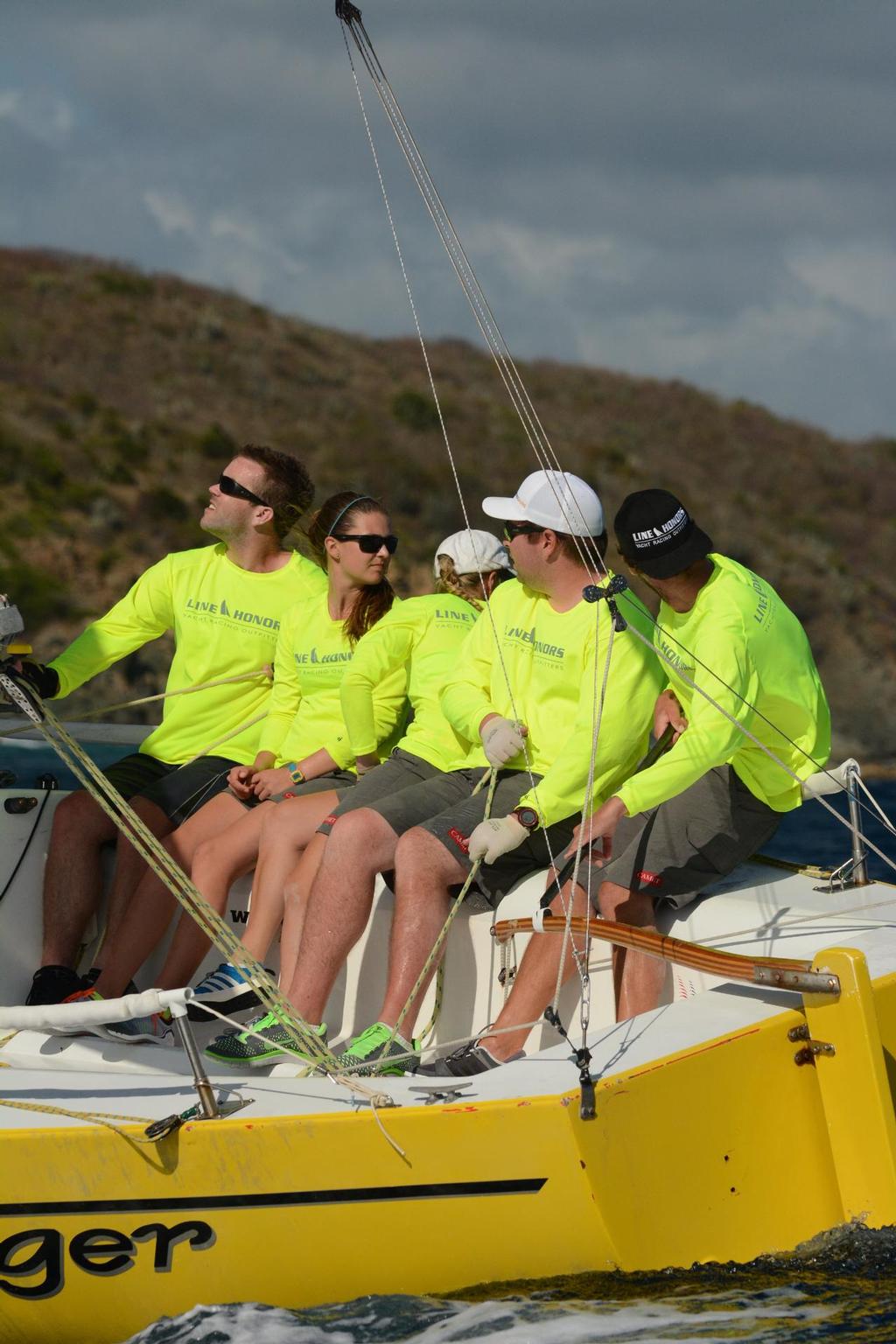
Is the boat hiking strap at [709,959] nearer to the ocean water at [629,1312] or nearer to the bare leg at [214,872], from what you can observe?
the ocean water at [629,1312]

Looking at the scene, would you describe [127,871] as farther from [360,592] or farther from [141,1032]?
[360,592]

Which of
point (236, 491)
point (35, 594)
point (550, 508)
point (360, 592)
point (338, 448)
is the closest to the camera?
point (550, 508)

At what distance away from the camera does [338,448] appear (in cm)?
3881

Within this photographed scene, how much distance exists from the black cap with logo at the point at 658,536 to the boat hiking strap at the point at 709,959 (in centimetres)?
93

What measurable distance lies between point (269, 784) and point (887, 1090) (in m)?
2.26

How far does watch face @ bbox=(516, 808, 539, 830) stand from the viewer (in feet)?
14.4

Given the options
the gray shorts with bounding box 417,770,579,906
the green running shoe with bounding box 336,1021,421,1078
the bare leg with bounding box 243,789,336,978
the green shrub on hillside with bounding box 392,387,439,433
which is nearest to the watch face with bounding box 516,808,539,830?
A: the gray shorts with bounding box 417,770,579,906

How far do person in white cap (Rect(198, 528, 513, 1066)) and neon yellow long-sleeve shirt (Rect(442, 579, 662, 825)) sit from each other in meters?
0.24

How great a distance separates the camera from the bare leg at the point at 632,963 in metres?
4.24

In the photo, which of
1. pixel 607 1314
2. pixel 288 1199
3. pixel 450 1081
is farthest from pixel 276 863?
pixel 607 1314

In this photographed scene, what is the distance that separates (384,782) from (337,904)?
20.6 inches

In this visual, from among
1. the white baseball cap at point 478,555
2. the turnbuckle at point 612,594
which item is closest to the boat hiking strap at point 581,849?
the turnbuckle at point 612,594

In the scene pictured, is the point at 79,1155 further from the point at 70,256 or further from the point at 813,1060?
the point at 70,256

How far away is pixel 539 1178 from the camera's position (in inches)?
133
